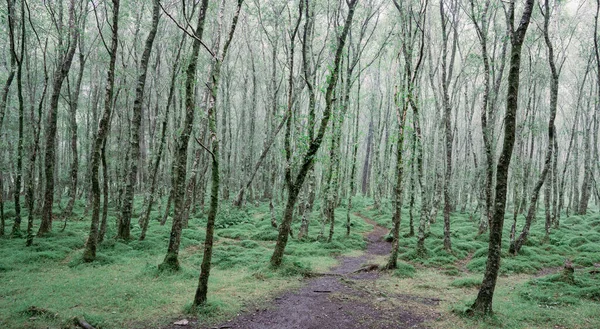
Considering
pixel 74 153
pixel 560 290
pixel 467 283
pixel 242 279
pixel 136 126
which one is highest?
pixel 136 126

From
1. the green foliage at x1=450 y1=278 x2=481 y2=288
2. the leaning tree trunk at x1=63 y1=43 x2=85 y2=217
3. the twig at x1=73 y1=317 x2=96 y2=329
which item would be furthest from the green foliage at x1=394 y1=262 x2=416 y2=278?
the leaning tree trunk at x1=63 y1=43 x2=85 y2=217

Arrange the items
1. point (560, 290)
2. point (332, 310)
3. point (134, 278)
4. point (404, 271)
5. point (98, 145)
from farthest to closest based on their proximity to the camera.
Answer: point (404, 271) < point (98, 145) < point (134, 278) < point (560, 290) < point (332, 310)

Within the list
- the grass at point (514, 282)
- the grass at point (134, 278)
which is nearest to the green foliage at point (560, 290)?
the grass at point (514, 282)

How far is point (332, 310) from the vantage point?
7.91 metres

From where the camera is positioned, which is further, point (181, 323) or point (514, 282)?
point (514, 282)

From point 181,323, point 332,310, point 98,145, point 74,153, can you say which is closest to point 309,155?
point 332,310

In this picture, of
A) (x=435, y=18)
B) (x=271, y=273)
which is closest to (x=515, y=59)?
(x=271, y=273)

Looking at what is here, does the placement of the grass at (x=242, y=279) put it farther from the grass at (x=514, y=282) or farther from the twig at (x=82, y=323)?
the twig at (x=82, y=323)

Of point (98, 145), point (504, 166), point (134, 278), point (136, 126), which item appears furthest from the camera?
point (136, 126)

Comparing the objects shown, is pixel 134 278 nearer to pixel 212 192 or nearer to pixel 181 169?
pixel 181 169

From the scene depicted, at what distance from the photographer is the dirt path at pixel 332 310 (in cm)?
713

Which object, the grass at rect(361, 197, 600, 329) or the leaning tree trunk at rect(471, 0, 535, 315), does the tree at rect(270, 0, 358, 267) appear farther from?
the leaning tree trunk at rect(471, 0, 535, 315)

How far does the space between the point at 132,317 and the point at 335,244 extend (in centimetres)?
987

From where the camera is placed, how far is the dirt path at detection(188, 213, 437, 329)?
7.13m
